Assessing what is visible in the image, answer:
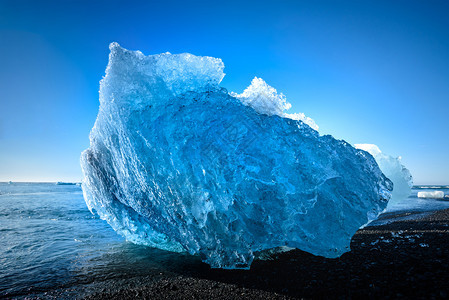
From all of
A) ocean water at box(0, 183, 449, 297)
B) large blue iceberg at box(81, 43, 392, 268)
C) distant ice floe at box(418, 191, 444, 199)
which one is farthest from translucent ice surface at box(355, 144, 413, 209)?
distant ice floe at box(418, 191, 444, 199)

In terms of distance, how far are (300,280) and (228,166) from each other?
3.20 meters

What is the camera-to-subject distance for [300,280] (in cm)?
524

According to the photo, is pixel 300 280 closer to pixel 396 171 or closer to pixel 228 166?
pixel 228 166

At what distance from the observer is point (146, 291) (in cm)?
505

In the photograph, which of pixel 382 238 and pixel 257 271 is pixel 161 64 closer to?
pixel 257 271

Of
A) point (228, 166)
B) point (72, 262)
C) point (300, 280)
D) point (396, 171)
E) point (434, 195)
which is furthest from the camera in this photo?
point (434, 195)

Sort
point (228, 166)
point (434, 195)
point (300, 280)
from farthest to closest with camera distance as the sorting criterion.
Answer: point (434, 195)
point (228, 166)
point (300, 280)

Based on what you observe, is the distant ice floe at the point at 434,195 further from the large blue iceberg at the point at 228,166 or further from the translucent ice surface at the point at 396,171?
the large blue iceberg at the point at 228,166

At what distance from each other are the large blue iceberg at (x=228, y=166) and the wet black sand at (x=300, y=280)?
Answer: 546 millimetres

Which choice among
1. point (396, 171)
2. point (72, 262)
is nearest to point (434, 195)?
point (396, 171)

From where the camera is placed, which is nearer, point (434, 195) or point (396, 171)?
point (396, 171)

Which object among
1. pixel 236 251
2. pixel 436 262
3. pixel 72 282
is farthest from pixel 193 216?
pixel 436 262

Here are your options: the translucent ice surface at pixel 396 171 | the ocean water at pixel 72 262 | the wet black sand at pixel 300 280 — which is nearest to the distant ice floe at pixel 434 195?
the translucent ice surface at pixel 396 171

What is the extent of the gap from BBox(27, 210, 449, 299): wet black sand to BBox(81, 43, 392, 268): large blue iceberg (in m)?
0.55
